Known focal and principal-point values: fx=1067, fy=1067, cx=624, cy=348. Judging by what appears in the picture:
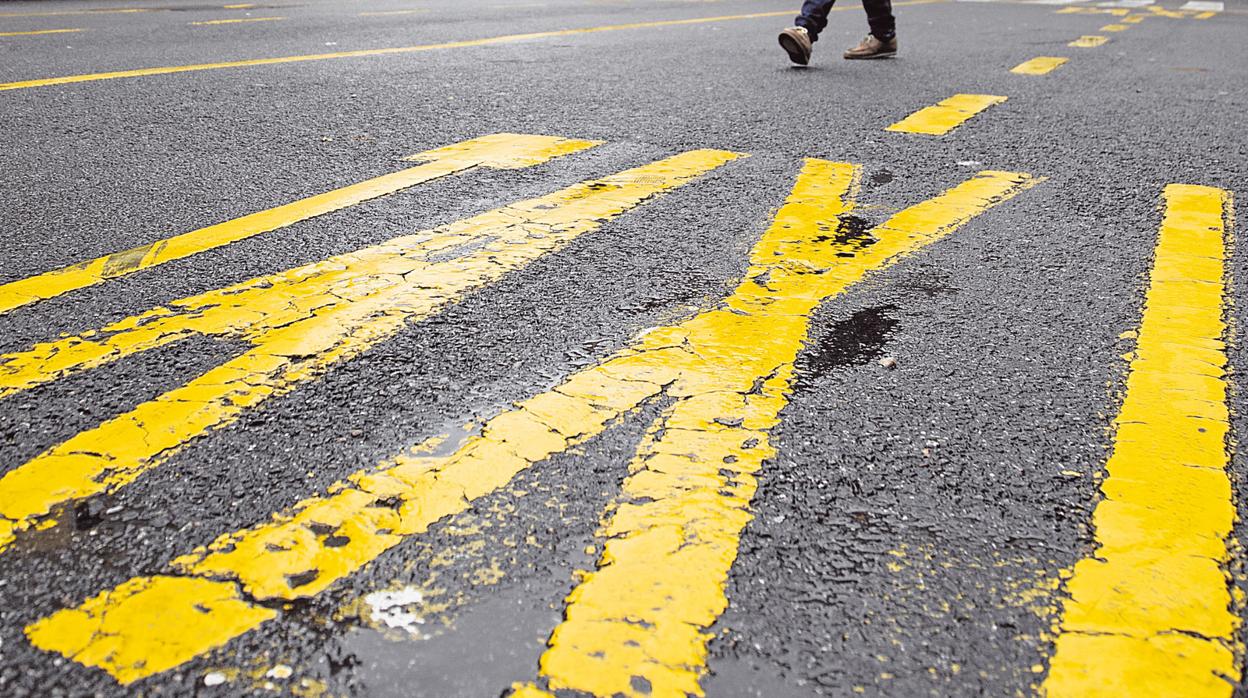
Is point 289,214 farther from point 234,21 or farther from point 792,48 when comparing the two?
point 234,21

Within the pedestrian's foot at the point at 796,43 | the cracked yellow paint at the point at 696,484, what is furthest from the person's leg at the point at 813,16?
the cracked yellow paint at the point at 696,484

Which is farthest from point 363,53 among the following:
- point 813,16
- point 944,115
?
point 944,115

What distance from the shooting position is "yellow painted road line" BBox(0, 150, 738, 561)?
4.84 feet

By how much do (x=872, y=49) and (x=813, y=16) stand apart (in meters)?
0.62

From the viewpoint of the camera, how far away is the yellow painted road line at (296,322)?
1.48m

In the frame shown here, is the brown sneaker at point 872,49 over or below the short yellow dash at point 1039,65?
over

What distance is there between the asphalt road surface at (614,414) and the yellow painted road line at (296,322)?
0.03 feet

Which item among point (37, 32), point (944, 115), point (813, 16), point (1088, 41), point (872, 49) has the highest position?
point (37, 32)

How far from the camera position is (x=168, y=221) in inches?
107

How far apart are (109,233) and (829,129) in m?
2.64

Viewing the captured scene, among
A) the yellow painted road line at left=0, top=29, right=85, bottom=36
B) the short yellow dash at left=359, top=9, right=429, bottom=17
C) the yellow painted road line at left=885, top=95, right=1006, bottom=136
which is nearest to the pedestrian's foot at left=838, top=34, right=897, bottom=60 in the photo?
the yellow painted road line at left=885, top=95, right=1006, bottom=136

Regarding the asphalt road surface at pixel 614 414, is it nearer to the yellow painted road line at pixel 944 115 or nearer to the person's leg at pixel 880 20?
the yellow painted road line at pixel 944 115

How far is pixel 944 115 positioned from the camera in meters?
4.54

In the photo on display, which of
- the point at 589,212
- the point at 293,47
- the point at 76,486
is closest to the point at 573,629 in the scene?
the point at 76,486
